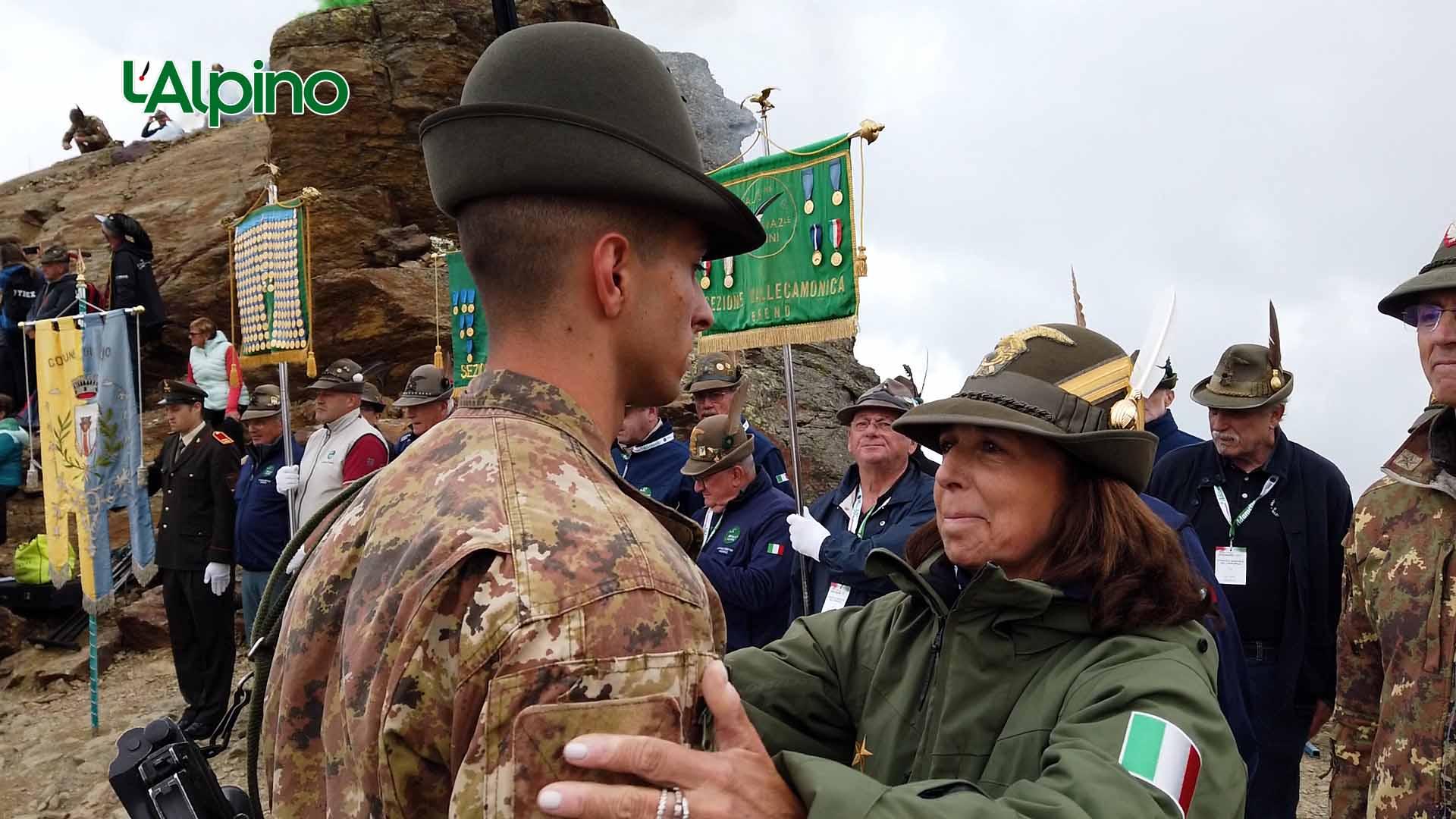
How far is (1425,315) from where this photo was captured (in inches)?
124

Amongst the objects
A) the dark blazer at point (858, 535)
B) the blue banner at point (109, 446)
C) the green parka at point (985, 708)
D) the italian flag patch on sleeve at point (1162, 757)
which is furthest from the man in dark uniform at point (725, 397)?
the blue banner at point (109, 446)

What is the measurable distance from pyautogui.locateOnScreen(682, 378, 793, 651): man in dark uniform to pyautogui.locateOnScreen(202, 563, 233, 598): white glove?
4.48m

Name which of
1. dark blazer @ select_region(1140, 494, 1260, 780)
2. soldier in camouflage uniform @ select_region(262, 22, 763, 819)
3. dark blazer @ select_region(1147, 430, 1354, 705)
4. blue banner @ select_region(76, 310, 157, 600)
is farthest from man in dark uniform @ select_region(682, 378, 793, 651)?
blue banner @ select_region(76, 310, 157, 600)

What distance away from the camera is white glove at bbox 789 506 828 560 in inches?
199

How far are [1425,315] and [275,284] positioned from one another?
800 cm

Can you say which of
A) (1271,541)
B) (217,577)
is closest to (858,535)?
(1271,541)

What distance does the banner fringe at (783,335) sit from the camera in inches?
225

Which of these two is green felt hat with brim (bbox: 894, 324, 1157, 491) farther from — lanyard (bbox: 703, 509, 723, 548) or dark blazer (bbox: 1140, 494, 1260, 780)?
lanyard (bbox: 703, 509, 723, 548)

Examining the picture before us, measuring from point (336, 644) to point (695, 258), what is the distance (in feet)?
2.28

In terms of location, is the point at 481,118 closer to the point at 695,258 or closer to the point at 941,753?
the point at 695,258

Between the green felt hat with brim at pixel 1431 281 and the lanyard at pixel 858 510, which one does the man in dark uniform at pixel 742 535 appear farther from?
A: the green felt hat with brim at pixel 1431 281

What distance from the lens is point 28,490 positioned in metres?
13.2

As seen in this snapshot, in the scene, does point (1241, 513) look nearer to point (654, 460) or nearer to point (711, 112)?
point (654, 460)

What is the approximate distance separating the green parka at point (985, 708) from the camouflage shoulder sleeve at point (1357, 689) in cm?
163
